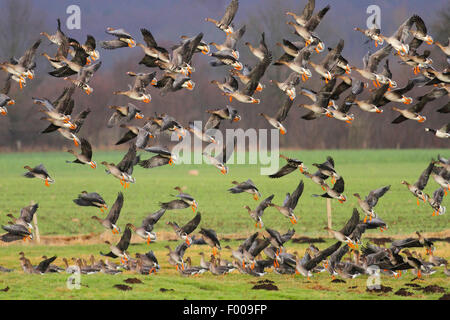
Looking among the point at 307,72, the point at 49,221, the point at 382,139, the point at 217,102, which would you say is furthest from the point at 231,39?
the point at 382,139

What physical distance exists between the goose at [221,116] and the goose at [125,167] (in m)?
2.22

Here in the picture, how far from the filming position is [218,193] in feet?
184

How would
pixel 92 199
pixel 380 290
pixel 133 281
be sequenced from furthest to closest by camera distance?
pixel 133 281, pixel 380 290, pixel 92 199

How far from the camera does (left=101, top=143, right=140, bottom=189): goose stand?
18.8 m

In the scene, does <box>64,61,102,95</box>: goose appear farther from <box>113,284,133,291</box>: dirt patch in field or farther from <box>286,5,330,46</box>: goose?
<box>113,284,133,291</box>: dirt patch in field

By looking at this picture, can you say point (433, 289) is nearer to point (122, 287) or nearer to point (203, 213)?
point (122, 287)

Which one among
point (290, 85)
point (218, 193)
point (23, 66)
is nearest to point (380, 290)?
point (290, 85)

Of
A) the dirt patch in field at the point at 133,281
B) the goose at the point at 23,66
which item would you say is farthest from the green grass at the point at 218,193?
the goose at the point at 23,66

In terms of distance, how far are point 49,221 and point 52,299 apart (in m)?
22.9

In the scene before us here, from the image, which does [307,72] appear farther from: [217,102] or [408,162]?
[408,162]

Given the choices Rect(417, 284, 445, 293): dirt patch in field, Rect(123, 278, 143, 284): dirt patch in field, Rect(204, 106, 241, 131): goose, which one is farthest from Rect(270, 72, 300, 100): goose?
Rect(123, 278, 143, 284): dirt patch in field

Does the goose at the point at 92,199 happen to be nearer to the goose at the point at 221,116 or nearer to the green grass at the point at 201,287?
the green grass at the point at 201,287

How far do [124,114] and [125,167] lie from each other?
166 centimetres

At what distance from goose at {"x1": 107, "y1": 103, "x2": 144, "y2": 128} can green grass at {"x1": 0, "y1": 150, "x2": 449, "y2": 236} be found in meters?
17.3
